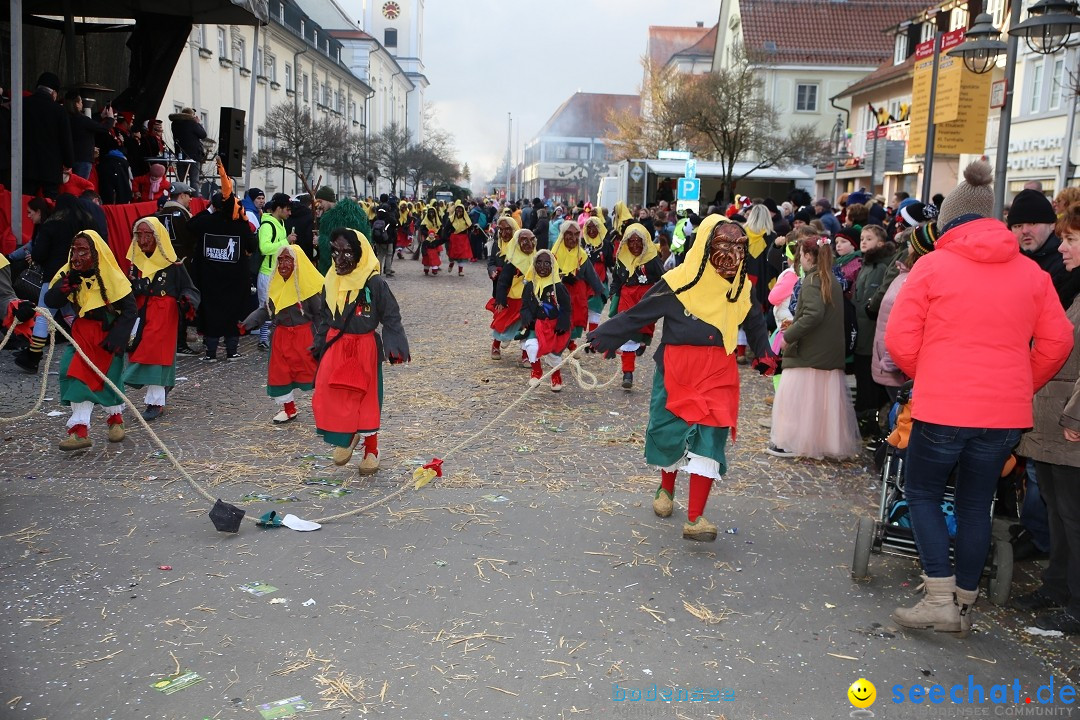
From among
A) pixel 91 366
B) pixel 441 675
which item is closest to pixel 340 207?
pixel 91 366

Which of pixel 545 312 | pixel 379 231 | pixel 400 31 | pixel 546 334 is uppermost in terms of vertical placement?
pixel 400 31

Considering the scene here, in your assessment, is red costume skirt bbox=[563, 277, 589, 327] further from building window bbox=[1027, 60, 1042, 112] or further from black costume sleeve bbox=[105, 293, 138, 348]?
building window bbox=[1027, 60, 1042, 112]

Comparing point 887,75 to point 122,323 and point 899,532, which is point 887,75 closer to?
point 122,323

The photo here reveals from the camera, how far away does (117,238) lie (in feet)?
39.0

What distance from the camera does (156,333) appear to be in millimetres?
8188

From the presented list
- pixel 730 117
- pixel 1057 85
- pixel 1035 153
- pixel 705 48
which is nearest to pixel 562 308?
pixel 1057 85

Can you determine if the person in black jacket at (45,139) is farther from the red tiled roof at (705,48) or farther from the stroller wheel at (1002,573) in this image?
the red tiled roof at (705,48)

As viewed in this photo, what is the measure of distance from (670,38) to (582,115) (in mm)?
18076

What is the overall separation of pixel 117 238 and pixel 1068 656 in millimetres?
11071

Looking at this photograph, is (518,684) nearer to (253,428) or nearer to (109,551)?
(109,551)

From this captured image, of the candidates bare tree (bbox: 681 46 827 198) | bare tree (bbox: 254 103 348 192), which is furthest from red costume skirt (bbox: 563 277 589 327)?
bare tree (bbox: 681 46 827 198)

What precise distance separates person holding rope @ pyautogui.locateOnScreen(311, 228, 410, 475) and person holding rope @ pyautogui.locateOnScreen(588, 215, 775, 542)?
1.83 meters

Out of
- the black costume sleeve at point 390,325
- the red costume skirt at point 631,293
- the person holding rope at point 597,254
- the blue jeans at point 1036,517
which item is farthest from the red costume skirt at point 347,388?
the person holding rope at point 597,254

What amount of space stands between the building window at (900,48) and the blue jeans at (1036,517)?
3335 centimetres
